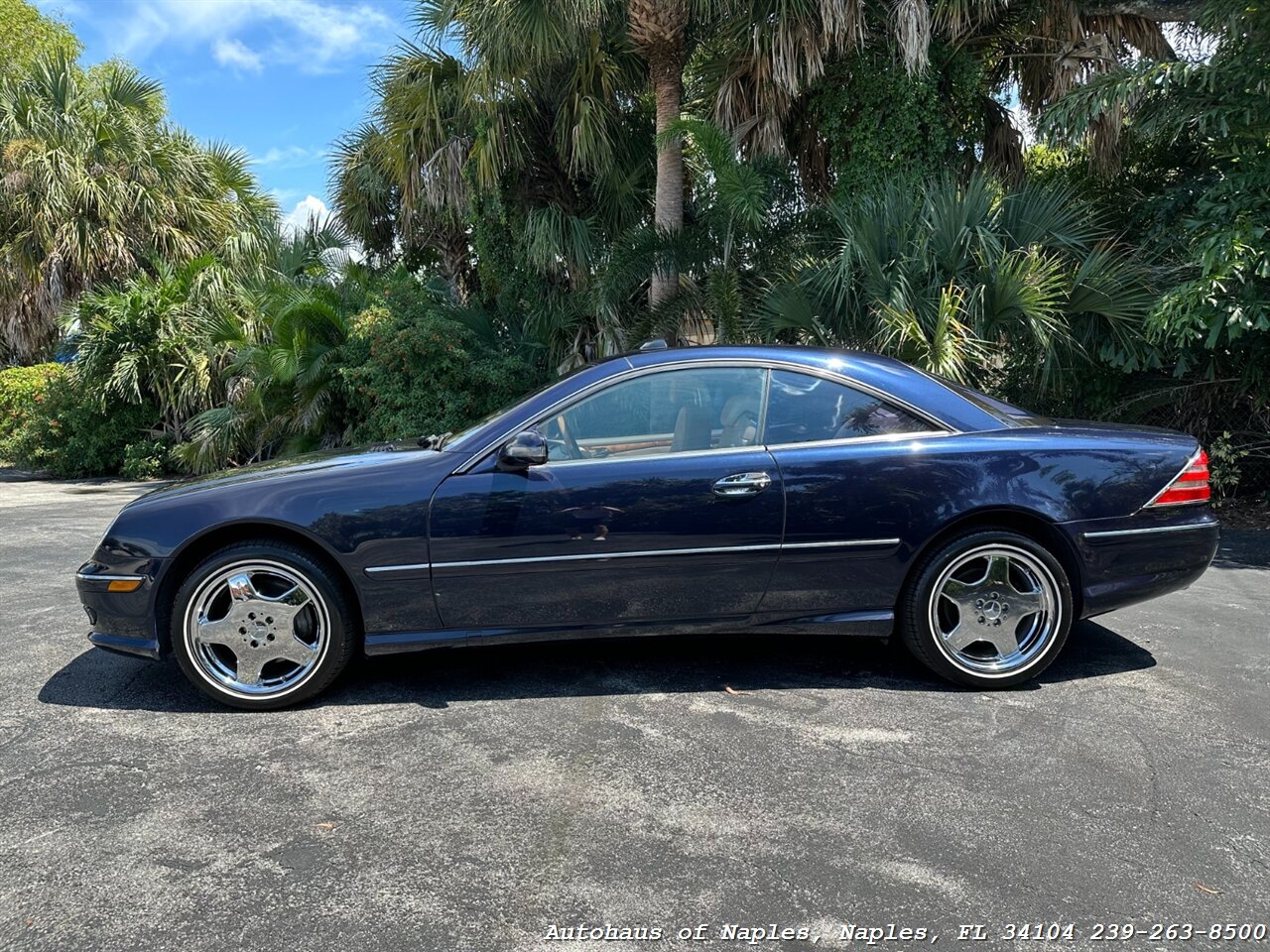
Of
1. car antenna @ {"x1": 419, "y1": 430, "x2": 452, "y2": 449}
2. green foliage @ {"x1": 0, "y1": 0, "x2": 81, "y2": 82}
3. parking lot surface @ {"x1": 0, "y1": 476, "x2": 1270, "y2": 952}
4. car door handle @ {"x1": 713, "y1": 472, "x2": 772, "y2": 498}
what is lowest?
parking lot surface @ {"x1": 0, "y1": 476, "x2": 1270, "y2": 952}

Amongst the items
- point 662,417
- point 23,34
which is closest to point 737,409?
point 662,417

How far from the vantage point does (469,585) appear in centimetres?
376

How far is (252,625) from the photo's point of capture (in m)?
3.75

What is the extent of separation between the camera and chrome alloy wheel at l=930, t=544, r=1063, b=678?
3920mm

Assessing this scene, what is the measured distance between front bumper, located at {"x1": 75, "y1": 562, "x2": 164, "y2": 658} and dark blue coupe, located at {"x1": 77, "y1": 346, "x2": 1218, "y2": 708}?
1 centimetres

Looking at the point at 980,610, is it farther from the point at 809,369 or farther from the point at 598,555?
the point at 598,555

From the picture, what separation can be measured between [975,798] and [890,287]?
18.9 ft

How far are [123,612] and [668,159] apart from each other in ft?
26.7

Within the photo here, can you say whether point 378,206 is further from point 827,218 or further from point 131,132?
point 827,218

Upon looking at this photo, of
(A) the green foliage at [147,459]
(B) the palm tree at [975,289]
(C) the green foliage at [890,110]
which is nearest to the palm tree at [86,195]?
(A) the green foliage at [147,459]

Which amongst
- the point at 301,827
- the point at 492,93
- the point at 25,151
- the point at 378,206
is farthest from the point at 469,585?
the point at 25,151

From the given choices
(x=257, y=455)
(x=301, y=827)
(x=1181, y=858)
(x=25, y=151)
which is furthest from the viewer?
(x=25, y=151)

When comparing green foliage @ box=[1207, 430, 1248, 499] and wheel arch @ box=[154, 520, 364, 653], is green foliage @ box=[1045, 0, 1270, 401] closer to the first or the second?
green foliage @ box=[1207, 430, 1248, 499]

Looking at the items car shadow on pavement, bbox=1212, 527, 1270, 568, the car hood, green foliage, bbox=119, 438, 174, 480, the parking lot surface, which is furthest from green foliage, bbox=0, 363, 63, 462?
car shadow on pavement, bbox=1212, 527, 1270, 568
